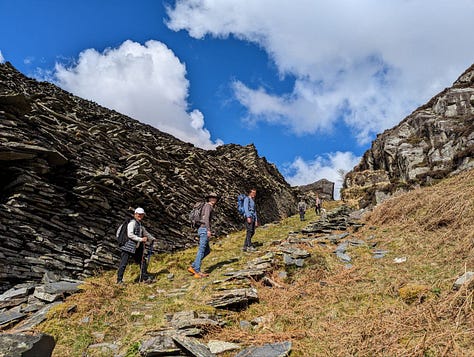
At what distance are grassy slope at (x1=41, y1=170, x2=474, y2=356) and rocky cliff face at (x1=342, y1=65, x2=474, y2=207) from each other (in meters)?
12.7

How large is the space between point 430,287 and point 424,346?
6.31 feet

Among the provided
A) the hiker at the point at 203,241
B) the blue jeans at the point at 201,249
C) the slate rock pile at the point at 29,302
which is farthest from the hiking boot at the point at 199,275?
the slate rock pile at the point at 29,302

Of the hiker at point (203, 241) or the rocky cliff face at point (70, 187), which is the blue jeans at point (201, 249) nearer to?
the hiker at point (203, 241)

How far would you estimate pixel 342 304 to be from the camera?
5242mm

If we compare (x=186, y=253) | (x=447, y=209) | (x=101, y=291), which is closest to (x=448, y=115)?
(x=447, y=209)

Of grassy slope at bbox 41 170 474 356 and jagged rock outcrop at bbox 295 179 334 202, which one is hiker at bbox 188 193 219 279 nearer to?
grassy slope at bbox 41 170 474 356

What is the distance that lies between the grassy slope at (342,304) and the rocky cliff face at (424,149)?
12687 mm

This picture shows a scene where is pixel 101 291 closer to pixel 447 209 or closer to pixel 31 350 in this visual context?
pixel 31 350

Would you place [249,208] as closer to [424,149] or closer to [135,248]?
[135,248]

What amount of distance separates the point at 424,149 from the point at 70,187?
1131 inches

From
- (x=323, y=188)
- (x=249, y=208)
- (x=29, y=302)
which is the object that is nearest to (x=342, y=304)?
(x=249, y=208)

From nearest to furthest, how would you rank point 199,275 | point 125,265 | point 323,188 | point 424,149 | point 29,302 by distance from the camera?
1. point 29,302
2. point 125,265
3. point 199,275
4. point 424,149
5. point 323,188

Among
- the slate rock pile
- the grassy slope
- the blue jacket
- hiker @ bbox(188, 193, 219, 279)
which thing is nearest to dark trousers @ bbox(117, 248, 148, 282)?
the grassy slope

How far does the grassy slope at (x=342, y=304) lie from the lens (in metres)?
3.80
